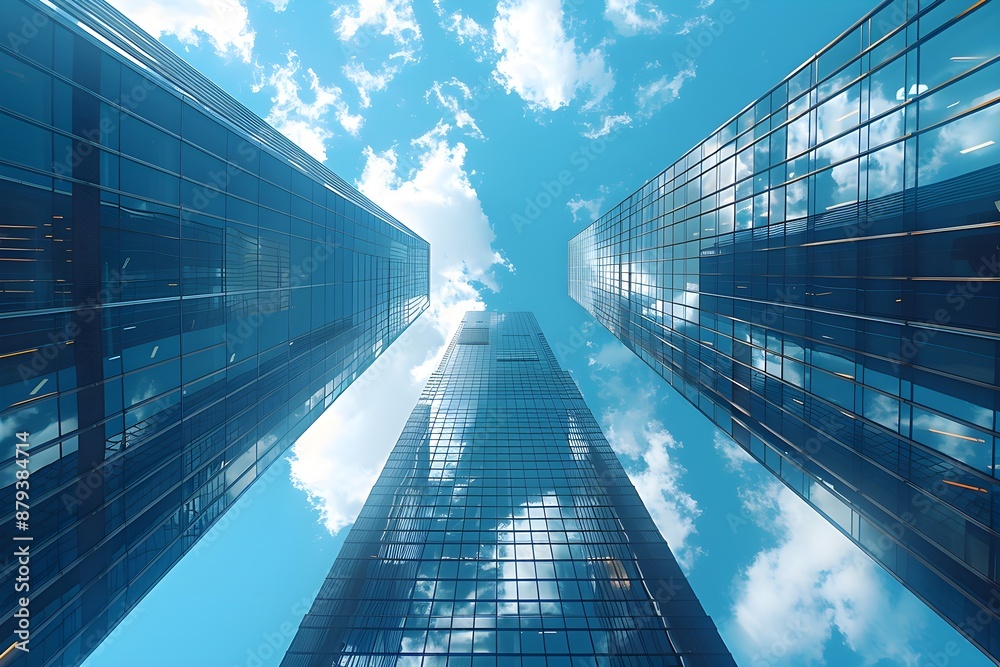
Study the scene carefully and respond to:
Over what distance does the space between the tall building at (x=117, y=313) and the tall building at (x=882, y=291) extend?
2233 centimetres

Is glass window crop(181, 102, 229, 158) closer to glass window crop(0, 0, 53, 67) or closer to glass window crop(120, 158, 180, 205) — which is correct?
glass window crop(120, 158, 180, 205)

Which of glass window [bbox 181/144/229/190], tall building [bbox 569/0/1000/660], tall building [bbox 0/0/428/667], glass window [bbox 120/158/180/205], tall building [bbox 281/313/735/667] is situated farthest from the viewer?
tall building [bbox 281/313/735/667]

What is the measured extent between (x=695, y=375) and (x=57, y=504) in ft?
92.3

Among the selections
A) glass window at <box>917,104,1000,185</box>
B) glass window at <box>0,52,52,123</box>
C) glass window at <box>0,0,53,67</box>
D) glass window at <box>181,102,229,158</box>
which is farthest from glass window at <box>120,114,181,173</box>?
glass window at <box>917,104,1000,185</box>

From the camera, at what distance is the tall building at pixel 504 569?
72.7 ft

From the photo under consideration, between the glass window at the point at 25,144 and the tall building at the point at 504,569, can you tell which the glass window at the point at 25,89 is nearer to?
the glass window at the point at 25,144

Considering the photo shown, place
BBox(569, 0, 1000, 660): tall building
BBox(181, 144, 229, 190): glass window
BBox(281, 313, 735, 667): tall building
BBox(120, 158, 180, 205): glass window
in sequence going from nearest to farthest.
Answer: BBox(569, 0, 1000, 660): tall building → BBox(120, 158, 180, 205): glass window → BBox(181, 144, 229, 190): glass window → BBox(281, 313, 735, 667): tall building

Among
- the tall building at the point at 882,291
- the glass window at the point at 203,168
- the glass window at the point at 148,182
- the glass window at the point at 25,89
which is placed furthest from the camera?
the glass window at the point at 203,168

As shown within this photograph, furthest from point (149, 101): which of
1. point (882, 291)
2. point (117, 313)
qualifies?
point (882, 291)

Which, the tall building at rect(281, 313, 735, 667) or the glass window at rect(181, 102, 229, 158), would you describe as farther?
the tall building at rect(281, 313, 735, 667)

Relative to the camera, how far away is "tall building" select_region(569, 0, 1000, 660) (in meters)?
10.3

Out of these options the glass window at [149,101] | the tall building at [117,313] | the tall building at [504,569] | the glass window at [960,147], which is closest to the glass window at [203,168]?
the tall building at [117,313]

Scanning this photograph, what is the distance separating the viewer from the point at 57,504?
1075cm

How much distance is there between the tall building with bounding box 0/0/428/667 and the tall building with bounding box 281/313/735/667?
1175cm
